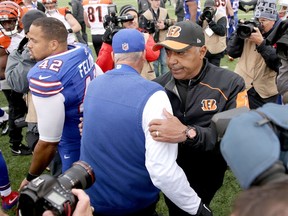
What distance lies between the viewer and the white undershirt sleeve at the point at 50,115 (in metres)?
2.28

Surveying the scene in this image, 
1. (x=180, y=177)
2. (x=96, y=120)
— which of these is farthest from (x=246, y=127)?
(x=96, y=120)

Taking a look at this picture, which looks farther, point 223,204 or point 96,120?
point 223,204

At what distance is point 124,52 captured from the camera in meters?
2.16

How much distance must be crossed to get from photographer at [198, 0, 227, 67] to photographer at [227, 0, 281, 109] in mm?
1601

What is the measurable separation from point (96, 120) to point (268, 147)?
1.24 m

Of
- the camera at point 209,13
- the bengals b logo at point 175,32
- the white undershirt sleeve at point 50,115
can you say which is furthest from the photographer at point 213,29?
the white undershirt sleeve at point 50,115

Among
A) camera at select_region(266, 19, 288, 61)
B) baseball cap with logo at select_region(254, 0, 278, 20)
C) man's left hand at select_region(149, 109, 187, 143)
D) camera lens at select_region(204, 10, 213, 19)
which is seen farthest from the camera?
camera lens at select_region(204, 10, 213, 19)

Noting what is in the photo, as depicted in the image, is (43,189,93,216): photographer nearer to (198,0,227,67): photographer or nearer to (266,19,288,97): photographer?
(266,19,288,97): photographer

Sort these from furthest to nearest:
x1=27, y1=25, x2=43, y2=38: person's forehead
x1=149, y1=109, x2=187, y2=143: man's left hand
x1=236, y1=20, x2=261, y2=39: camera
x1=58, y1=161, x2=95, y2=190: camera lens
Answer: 1. x1=236, y1=20, x2=261, y2=39: camera
2. x1=27, y1=25, x2=43, y2=38: person's forehead
3. x1=149, y1=109, x2=187, y2=143: man's left hand
4. x1=58, y1=161, x2=95, y2=190: camera lens

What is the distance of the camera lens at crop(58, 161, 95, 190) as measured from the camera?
154 cm

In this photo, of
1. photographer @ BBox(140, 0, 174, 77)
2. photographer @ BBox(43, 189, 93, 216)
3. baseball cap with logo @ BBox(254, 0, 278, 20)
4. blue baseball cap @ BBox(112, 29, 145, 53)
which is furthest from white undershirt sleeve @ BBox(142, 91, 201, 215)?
photographer @ BBox(140, 0, 174, 77)

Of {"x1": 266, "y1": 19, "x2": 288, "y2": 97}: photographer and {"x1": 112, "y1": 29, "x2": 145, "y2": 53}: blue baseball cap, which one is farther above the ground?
{"x1": 112, "y1": 29, "x2": 145, "y2": 53}: blue baseball cap

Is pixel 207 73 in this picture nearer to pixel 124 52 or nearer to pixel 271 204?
pixel 124 52

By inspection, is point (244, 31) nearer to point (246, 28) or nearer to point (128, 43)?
point (246, 28)
